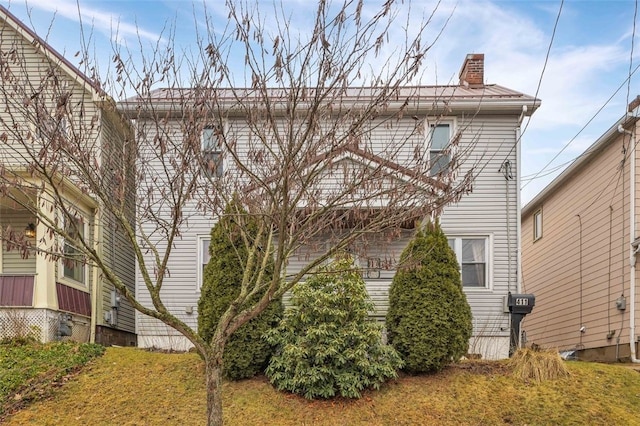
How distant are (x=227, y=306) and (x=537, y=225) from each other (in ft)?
37.5

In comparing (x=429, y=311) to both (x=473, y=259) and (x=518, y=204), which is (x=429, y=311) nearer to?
(x=473, y=259)

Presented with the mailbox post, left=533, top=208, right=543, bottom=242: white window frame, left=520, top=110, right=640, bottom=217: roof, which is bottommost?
the mailbox post

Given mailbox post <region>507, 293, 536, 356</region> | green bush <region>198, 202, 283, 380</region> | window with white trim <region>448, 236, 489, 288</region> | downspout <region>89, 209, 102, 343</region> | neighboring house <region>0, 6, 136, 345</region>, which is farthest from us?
window with white trim <region>448, 236, 489, 288</region>

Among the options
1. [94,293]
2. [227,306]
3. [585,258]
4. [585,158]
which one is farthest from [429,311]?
[94,293]

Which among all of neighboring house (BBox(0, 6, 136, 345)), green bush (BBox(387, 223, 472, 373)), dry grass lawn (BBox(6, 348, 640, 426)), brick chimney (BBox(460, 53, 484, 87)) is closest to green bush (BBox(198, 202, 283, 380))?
dry grass lawn (BBox(6, 348, 640, 426))

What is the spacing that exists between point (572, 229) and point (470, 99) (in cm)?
474

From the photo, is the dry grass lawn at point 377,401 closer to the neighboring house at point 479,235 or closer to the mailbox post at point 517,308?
the mailbox post at point 517,308

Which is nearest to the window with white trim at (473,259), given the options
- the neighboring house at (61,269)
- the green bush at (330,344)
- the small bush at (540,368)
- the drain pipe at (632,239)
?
the drain pipe at (632,239)

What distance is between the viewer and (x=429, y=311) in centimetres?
862

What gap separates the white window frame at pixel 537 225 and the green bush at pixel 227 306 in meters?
10.4

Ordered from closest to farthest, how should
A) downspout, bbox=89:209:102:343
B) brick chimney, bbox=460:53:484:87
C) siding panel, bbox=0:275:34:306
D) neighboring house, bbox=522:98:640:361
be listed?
siding panel, bbox=0:275:34:306 < neighboring house, bbox=522:98:640:361 < downspout, bbox=89:209:102:343 < brick chimney, bbox=460:53:484:87

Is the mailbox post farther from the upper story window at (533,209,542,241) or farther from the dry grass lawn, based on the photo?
the upper story window at (533,209,542,241)

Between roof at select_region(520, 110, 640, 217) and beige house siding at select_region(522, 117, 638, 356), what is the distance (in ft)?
0.15

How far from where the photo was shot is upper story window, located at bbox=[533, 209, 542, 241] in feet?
53.4
